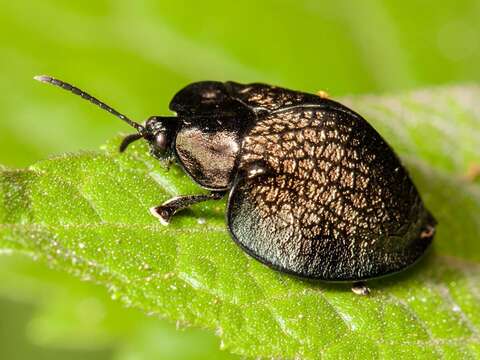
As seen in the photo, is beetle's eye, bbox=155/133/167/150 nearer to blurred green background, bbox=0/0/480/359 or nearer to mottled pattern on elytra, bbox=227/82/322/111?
mottled pattern on elytra, bbox=227/82/322/111

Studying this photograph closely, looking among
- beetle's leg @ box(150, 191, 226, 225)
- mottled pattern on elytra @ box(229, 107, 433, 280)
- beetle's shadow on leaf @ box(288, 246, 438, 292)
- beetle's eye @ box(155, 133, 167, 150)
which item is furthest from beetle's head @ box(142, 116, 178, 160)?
beetle's shadow on leaf @ box(288, 246, 438, 292)

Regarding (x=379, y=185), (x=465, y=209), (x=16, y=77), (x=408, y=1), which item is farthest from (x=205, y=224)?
(x=408, y=1)

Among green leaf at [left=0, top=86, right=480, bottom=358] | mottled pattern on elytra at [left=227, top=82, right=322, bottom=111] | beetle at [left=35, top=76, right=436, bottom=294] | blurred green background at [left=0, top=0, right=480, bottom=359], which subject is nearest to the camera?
green leaf at [left=0, top=86, right=480, bottom=358]

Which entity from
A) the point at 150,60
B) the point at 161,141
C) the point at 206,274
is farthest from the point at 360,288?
the point at 150,60

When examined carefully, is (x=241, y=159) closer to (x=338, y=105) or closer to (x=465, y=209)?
(x=338, y=105)

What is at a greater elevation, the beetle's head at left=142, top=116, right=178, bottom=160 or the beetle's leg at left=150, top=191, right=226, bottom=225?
the beetle's head at left=142, top=116, right=178, bottom=160

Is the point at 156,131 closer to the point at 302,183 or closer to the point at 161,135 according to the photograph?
the point at 161,135
